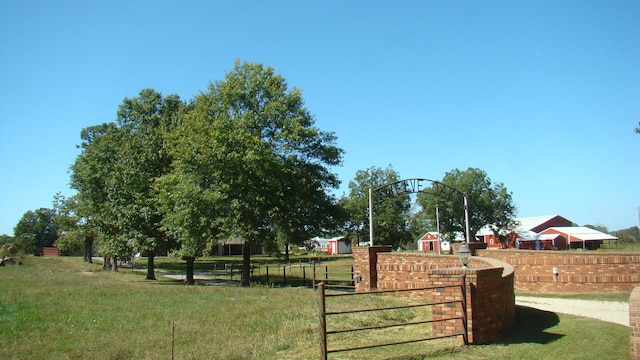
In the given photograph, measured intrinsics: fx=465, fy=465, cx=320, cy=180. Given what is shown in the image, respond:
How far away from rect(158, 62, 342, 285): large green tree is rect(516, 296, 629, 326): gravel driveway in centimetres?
1264

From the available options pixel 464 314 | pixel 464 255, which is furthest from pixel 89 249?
pixel 464 314

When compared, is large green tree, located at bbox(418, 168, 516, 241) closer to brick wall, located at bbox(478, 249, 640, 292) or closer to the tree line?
the tree line

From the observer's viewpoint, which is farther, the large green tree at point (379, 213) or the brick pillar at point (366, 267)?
the large green tree at point (379, 213)

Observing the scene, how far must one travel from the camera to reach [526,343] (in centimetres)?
823

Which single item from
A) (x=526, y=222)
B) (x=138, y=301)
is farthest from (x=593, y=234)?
(x=138, y=301)

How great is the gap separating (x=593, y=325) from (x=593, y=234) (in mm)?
65866

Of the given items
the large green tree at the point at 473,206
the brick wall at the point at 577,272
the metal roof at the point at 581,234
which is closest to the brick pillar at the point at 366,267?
the brick wall at the point at 577,272

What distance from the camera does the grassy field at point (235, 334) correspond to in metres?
7.80

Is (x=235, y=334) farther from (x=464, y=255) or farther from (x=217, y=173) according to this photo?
(x=217, y=173)

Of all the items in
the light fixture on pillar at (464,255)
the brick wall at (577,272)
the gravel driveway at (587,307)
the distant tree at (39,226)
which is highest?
the distant tree at (39,226)

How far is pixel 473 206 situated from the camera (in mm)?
64125

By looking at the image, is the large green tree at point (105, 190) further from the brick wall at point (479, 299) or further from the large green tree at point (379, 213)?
the large green tree at point (379, 213)

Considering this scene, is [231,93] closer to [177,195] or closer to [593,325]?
[177,195]

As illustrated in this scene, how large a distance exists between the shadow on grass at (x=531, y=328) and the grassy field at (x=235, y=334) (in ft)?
0.07
